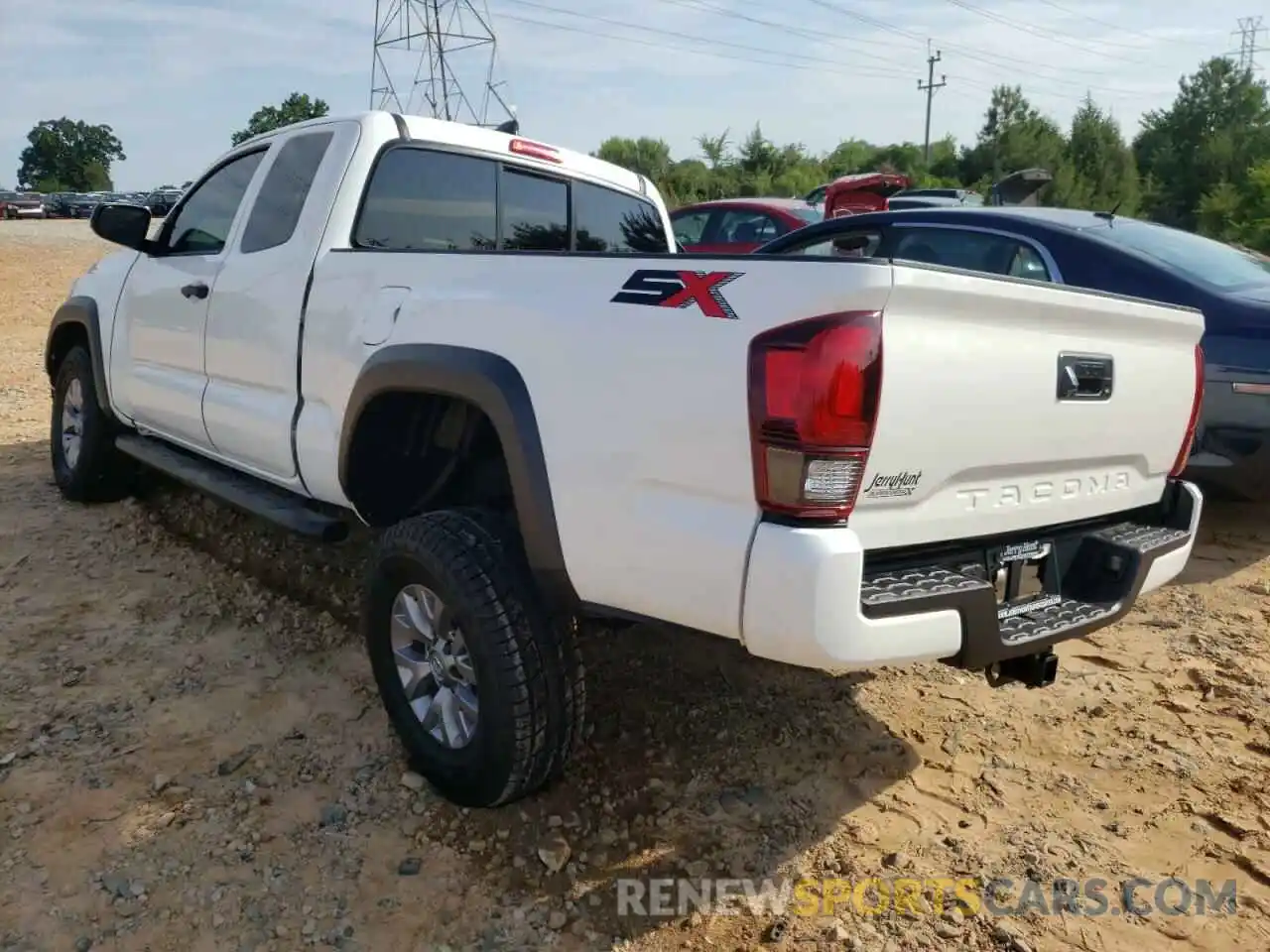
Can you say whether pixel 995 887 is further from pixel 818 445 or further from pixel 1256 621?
pixel 1256 621

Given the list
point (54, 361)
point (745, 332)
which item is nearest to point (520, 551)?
point (745, 332)

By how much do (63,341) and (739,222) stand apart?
24.1 feet

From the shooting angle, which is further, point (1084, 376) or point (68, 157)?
point (68, 157)

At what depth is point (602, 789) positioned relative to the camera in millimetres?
2857

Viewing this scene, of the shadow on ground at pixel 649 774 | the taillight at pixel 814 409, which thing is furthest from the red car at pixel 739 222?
the taillight at pixel 814 409

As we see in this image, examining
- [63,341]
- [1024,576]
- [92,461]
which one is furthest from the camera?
[63,341]

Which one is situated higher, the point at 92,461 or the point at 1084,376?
the point at 1084,376

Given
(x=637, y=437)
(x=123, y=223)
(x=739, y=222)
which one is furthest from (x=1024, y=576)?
(x=739, y=222)

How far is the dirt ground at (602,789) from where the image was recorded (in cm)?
241

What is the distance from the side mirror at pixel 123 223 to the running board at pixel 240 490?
92 cm

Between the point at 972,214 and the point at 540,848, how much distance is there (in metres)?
4.21

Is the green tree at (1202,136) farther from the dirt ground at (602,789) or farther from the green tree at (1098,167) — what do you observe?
the dirt ground at (602,789)

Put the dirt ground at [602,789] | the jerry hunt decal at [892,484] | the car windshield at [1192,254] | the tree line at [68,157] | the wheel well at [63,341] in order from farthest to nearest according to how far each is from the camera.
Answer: the tree line at [68,157]
the wheel well at [63,341]
the car windshield at [1192,254]
the dirt ground at [602,789]
the jerry hunt decal at [892,484]

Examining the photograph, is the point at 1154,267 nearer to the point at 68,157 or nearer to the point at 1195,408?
the point at 1195,408
